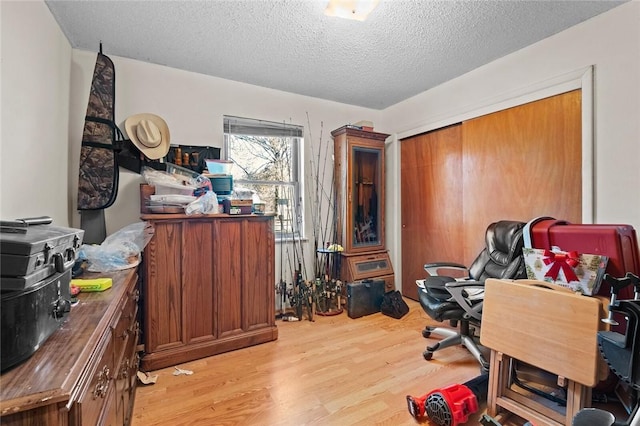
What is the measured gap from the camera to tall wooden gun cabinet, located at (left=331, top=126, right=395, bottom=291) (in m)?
3.27

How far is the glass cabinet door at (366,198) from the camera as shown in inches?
134

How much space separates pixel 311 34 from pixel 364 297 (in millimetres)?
2464

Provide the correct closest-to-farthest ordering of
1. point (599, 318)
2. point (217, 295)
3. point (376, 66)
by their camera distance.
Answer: point (599, 318)
point (217, 295)
point (376, 66)

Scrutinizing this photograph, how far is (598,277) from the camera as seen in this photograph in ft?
4.98

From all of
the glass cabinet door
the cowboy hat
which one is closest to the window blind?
the cowboy hat

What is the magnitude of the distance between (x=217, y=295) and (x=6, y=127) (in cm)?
153

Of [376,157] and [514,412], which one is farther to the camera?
[376,157]

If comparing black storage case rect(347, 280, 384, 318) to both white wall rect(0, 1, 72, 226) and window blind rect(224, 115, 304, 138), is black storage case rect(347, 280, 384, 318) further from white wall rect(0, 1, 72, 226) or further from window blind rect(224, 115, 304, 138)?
white wall rect(0, 1, 72, 226)

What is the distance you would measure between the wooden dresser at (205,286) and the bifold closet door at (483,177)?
6.12ft

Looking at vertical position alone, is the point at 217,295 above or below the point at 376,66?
below

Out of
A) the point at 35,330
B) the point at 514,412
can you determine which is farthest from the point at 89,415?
the point at 514,412

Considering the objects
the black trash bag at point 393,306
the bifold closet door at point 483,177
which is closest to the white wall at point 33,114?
the black trash bag at point 393,306

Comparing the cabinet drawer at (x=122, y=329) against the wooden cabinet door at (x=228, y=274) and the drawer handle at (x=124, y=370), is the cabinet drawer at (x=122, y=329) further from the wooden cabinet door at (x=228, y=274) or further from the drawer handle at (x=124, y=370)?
the wooden cabinet door at (x=228, y=274)

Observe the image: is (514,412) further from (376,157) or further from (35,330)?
(376,157)
